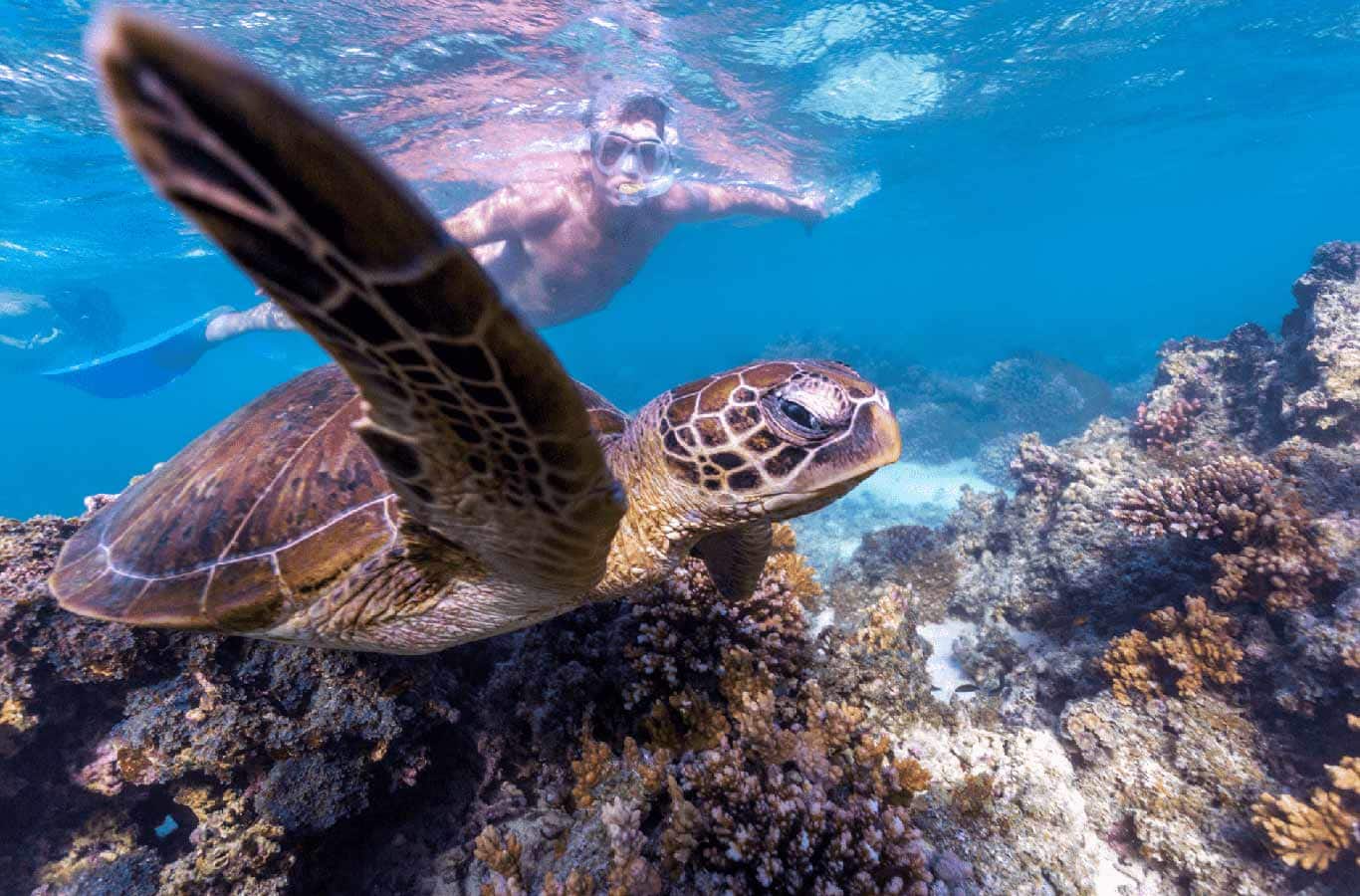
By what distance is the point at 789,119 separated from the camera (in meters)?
14.4

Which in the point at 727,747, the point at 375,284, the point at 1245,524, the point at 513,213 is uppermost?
the point at 375,284

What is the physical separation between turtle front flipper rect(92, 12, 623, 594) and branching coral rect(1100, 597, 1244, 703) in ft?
11.6

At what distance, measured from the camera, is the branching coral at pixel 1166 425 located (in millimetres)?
5656

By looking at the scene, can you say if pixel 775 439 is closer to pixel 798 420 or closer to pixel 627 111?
pixel 798 420

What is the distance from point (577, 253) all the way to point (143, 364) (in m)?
8.40

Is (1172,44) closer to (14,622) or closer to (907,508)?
(907,508)

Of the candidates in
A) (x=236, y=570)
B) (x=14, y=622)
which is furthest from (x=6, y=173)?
(x=236, y=570)

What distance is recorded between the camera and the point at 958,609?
4.99m

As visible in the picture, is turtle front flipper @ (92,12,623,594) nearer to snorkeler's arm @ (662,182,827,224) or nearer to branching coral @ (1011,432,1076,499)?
branching coral @ (1011,432,1076,499)

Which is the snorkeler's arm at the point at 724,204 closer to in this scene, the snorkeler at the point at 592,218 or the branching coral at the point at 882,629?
the snorkeler at the point at 592,218

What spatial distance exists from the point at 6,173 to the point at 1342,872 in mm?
21469

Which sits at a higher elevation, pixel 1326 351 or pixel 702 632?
pixel 702 632

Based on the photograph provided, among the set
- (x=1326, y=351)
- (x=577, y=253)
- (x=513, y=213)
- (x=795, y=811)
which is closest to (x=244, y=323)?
(x=513, y=213)

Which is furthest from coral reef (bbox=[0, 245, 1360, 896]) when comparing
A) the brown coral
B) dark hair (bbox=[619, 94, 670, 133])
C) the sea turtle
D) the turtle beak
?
dark hair (bbox=[619, 94, 670, 133])
